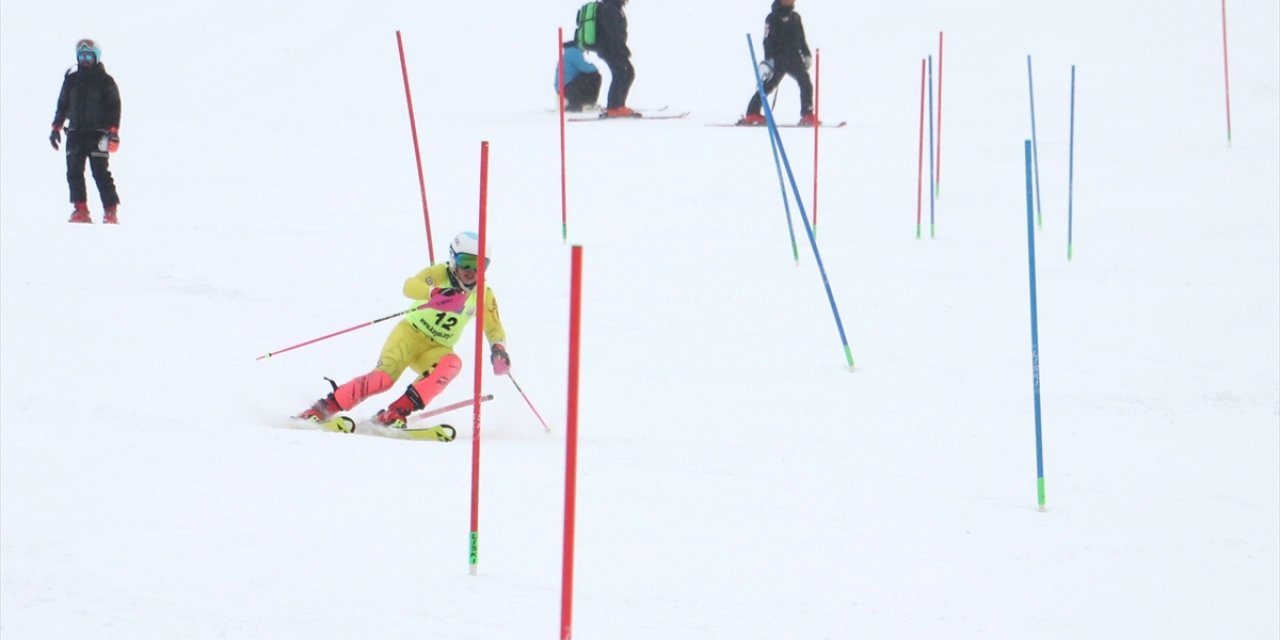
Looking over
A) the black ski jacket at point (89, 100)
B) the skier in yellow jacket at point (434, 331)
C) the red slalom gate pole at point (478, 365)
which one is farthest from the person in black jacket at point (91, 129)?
the red slalom gate pole at point (478, 365)

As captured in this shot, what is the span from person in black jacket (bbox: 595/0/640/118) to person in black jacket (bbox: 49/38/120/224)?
223 inches

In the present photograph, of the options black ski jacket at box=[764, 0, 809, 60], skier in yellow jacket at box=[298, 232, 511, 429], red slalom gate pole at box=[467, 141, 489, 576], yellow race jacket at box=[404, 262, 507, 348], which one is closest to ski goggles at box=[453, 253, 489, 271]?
skier in yellow jacket at box=[298, 232, 511, 429]

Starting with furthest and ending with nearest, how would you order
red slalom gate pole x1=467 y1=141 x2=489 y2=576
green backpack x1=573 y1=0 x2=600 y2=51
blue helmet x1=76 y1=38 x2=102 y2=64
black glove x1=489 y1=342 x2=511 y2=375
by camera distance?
green backpack x1=573 y1=0 x2=600 y2=51 < blue helmet x1=76 y1=38 x2=102 y2=64 < black glove x1=489 y1=342 x2=511 y2=375 < red slalom gate pole x1=467 y1=141 x2=489 y2=576

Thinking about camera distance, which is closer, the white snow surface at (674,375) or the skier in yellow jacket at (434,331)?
the white snow surface at (674,375)

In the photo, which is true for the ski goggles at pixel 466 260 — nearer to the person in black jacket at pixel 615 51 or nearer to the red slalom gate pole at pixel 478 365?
the red slalom gate pole at pixel 478 365

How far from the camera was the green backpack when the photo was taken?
48.1 feet

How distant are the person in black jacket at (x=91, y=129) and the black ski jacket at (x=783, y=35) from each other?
19.7ft

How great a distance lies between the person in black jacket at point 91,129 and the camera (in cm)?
979

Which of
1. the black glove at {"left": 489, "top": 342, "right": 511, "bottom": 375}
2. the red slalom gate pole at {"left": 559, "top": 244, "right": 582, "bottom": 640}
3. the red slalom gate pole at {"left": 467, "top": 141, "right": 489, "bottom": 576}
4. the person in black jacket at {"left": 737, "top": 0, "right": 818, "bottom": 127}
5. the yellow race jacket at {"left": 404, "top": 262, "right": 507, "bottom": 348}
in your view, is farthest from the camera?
the person in black jacket at {"left": 737, "top": 0, "right": 818, "bottom": 127}

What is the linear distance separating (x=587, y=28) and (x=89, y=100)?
5.91 metres

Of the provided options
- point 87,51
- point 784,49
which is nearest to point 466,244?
point 87,51

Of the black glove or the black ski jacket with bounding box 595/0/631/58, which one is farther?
the black ski jacket with bounding box 595/0/631/58

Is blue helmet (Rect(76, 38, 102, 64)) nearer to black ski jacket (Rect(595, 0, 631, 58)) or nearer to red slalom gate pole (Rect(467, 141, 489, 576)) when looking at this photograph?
black ski jacket (Rect(595, 0, 631, 58))

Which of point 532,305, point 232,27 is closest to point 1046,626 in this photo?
point 532,305
